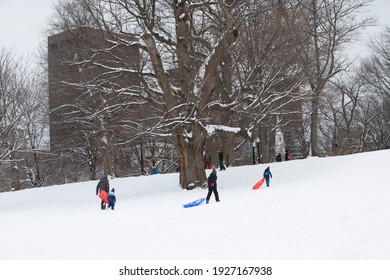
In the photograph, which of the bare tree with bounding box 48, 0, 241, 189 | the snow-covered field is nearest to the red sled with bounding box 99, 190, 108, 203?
the snow-covered field

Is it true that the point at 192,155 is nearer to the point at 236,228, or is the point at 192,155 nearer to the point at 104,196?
the point at 104,196

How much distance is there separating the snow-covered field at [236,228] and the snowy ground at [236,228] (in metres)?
0.02

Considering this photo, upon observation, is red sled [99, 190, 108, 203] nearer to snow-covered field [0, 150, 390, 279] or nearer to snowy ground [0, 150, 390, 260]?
snow-covered field [0, 150, 390, 279]

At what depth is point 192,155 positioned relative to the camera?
22797mm

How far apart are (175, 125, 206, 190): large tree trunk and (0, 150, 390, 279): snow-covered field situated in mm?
3148

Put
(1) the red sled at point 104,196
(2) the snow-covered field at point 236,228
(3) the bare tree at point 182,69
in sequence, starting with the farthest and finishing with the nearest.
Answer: (3) the bare tree at point 182,69 < (1) the red sled at point 104,196 < (2) the snow-covered field at point 236,228

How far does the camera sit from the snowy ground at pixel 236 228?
28.3 ft

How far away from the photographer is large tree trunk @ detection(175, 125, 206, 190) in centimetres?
2264

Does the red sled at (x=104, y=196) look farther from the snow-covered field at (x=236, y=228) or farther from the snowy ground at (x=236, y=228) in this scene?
the snowy ground at (x=236, y=228)

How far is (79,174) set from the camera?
4975 centimetres

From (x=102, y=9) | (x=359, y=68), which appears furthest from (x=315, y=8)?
(x=359, y=68)

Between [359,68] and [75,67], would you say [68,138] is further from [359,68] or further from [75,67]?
[359,68]

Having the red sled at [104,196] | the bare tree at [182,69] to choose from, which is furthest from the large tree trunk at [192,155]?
the red sled at [104,196]

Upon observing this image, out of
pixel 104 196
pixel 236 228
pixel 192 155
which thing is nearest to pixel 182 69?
pixel 192 155
